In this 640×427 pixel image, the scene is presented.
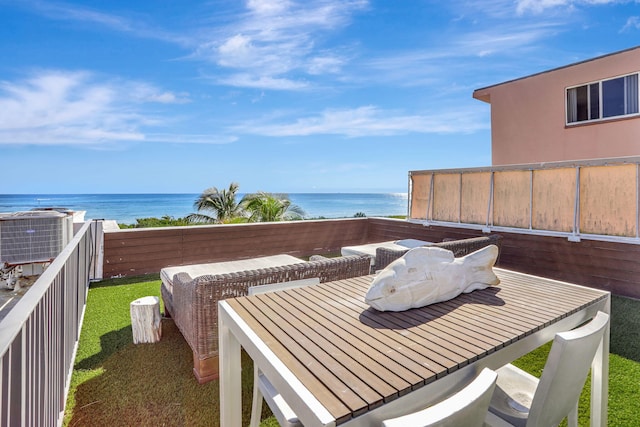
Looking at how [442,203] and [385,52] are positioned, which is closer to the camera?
[442,203]

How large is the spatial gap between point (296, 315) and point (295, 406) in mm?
667

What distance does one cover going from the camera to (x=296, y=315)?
1.69 metres

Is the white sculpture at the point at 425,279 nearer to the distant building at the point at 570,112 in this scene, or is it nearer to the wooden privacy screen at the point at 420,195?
the wooden privacy screen at the point at 420,195

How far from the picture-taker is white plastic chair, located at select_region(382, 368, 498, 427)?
0.85 metres

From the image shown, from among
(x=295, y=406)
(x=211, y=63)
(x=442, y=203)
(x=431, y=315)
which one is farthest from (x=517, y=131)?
(x=211, y=63)

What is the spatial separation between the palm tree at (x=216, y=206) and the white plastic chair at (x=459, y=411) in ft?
36.7

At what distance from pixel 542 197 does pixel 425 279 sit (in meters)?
4.11

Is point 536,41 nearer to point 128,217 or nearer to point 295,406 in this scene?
point 295,406

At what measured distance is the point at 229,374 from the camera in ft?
5.93

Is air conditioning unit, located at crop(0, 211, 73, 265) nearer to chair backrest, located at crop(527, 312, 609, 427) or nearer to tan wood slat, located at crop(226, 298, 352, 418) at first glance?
tan wood slat, located at crop(226, 298, 352, 418)

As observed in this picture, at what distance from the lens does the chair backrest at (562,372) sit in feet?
4.12

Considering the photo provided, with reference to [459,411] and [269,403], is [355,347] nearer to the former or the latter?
[459,411]

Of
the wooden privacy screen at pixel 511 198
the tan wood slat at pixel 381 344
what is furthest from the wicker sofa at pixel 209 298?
the wooden privacy screen at pixel 511 198

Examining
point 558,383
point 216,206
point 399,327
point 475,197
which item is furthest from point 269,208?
point 558,383
